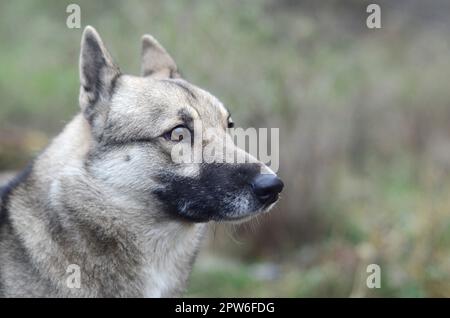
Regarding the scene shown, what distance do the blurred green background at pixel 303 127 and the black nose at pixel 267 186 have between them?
5.22 feet

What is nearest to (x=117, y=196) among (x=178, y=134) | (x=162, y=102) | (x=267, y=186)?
(x=178, y=134)

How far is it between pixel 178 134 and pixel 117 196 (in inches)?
24.8

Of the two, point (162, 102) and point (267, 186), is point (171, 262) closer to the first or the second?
point (267, 186)

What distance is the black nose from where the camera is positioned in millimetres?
4723

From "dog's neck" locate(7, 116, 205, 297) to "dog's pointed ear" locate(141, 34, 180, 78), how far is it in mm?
1016

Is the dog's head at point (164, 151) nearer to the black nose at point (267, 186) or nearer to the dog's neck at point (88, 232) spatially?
the black nose at point (267, 186)

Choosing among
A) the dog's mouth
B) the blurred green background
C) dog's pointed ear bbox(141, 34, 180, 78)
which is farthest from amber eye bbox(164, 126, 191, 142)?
the blurred green background

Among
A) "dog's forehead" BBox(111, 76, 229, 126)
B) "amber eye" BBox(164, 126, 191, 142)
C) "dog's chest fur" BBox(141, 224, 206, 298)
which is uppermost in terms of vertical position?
"dog's forehead" BBox(111, 76, 229, 126)

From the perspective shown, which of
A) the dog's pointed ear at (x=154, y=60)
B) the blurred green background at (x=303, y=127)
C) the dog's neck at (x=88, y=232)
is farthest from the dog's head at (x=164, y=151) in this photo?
the blurred green background at (x=303, y=127)

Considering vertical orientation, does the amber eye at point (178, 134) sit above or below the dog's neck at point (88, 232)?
above

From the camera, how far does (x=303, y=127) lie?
966 cm

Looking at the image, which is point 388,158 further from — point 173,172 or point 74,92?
point 173,172

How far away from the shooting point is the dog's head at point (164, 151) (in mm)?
4855

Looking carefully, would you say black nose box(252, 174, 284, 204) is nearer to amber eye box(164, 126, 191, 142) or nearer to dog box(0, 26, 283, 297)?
dog box(0, 26, 283, 297)
